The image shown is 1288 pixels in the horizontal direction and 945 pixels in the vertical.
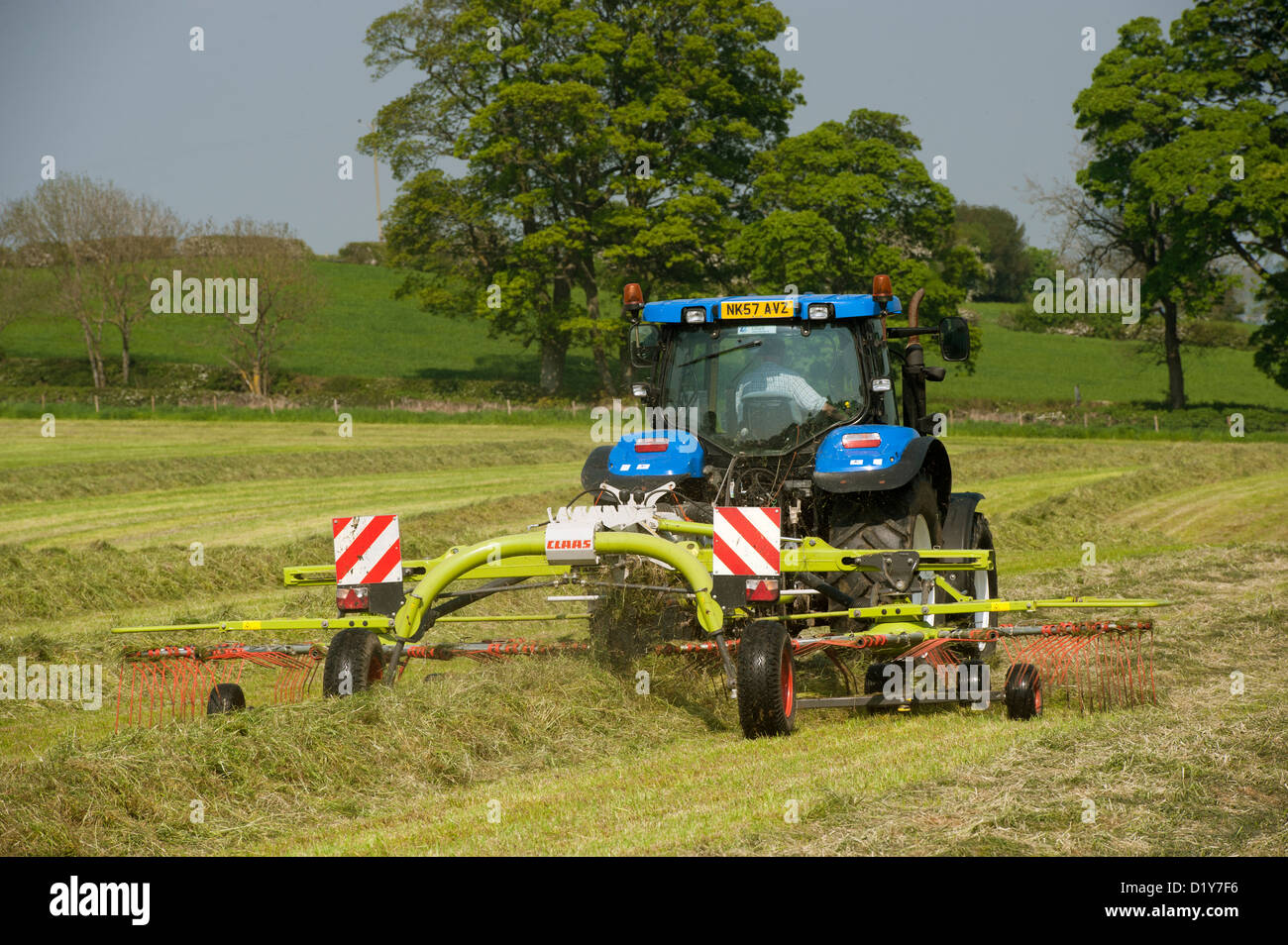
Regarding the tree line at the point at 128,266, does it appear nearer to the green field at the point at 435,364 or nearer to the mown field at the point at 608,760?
the green field at the point at 435,364

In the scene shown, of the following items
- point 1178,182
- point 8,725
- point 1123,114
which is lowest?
point 8,725

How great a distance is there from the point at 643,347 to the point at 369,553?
8.59ft

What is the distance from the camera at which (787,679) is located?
712cm

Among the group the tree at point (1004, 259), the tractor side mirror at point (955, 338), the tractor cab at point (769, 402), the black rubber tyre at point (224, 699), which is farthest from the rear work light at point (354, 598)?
the tree at point (1004, 259)

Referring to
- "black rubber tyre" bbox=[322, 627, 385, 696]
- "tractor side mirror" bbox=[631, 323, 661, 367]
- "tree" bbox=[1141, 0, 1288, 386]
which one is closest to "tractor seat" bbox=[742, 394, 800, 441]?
"tractor side mirror" bbox=[631, 323, 661, 367]

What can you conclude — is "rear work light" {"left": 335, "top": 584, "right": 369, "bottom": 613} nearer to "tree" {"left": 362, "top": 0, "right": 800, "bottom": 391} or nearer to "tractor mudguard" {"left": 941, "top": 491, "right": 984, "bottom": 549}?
"tractor mudguard" {"left": 941, "top": 491, "right": 984, "bottom": 549}

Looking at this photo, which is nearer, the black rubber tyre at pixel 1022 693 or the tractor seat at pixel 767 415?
the black rubber tyre at pixel 1022 693

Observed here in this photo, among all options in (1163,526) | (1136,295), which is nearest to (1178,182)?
(1136,295)

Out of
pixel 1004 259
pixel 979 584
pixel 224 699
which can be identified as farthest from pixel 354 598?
pixel 1004 259

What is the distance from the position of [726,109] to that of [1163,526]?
33.1m

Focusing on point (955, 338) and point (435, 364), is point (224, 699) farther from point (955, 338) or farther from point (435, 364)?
point (435, 364)

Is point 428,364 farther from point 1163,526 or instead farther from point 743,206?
point 1163,526

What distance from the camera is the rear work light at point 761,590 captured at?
710 centimetres
